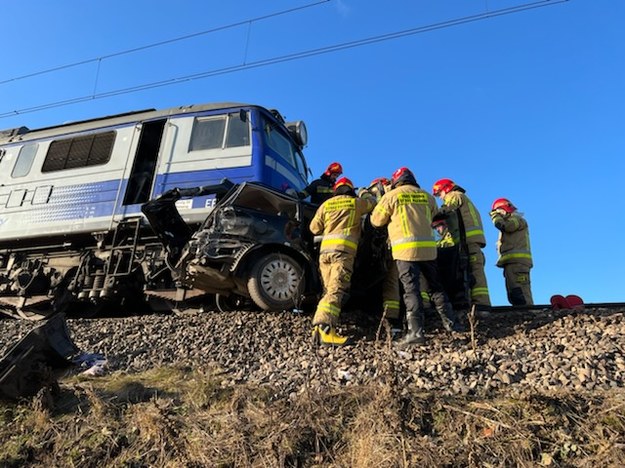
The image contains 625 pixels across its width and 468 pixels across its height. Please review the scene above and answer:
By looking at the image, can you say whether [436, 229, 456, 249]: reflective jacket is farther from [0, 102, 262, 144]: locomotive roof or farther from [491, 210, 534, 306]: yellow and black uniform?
[0, 102, 262, 144]: locomotive roof

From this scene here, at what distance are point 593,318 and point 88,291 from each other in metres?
7.28

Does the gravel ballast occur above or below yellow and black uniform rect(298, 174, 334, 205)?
below

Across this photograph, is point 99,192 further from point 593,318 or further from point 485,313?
point 593,318

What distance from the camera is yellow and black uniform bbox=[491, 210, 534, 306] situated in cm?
650

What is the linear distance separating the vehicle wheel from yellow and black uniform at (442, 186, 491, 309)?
7.05 ft

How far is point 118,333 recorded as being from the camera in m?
5.98

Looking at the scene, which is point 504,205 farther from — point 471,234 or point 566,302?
point 566,302

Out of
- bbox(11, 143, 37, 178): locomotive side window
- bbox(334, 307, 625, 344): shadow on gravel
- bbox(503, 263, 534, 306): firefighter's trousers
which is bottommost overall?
bbox(334, 307, 625, 344): shadow on gravel

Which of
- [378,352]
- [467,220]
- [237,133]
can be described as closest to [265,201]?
[237,133]

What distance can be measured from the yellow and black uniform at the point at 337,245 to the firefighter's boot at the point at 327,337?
0.16ft

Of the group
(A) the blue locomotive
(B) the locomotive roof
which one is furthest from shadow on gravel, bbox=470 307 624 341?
(B) the locomotive roof

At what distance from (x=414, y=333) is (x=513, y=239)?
9.75ft

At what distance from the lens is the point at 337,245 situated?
5043 mm

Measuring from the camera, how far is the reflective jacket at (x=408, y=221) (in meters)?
4.72
